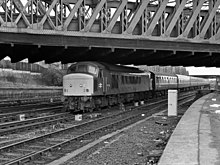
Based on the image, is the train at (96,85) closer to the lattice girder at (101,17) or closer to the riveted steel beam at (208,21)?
the lattice girder at (101,17)

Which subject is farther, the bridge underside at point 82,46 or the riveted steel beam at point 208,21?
the riveted steel beam at point 208,21

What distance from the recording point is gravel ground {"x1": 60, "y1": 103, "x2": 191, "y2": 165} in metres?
8.86

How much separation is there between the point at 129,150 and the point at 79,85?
436 inches

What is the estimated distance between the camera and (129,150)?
10.3m

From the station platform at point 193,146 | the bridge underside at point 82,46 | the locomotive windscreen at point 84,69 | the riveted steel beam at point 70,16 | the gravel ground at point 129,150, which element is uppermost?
the riveted steel beam at point 70,16

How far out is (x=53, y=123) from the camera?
16.4 metres

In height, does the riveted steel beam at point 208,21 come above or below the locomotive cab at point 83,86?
above

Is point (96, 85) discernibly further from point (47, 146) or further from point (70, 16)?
point (47, 146)

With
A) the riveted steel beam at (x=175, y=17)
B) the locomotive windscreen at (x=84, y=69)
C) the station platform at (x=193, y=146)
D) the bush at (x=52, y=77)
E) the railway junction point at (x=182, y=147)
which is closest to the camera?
the station platform at (x=193, y=146)

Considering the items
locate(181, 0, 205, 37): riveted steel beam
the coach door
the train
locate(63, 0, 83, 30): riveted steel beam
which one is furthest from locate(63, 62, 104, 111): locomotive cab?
locate(181, 0, 205, 37): riveted steel beam

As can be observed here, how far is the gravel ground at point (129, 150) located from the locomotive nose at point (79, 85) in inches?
260

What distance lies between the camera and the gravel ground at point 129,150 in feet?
29.1

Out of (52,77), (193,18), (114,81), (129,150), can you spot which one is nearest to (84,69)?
(114,81)

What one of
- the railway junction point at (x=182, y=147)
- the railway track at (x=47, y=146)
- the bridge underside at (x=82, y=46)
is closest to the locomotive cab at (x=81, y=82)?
the bridge underside at (x=82, y=46)
